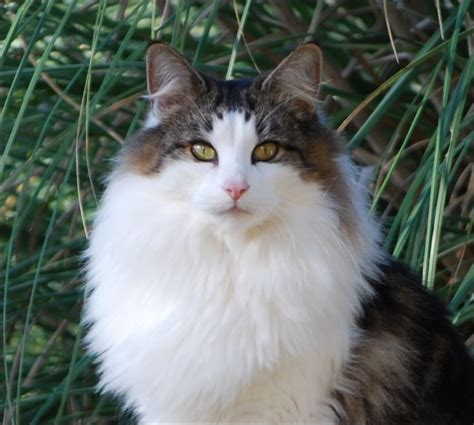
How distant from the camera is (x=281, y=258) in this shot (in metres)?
2.42

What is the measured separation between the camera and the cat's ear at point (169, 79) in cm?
242

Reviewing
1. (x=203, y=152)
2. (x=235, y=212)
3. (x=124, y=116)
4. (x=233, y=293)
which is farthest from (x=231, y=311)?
(x=124, y=116)

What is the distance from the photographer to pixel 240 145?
7.73 ft

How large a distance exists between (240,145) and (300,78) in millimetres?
217

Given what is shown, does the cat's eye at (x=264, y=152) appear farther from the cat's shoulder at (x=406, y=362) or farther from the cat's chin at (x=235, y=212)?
the cat's shoulder at (x=406, y=362)

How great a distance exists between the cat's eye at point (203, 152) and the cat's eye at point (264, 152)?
9 centimetres

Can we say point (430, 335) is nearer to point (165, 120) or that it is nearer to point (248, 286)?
point (248, 286)

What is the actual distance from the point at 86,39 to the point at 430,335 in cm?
155

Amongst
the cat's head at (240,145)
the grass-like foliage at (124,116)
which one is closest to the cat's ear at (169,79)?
the cat's head at (240,145)

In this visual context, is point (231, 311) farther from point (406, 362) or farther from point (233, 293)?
point (406, 362)

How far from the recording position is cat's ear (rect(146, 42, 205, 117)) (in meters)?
2.42

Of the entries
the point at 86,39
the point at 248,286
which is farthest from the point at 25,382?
the point at 248,286

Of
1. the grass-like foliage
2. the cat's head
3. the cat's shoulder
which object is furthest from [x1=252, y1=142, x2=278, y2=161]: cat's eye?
the grass-like foliage

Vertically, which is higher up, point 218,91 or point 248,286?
point 218,91
